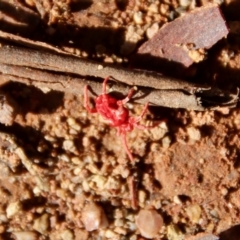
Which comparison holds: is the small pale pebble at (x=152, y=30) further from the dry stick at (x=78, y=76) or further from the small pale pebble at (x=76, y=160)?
the small pale pebble at (x=76, y=160)

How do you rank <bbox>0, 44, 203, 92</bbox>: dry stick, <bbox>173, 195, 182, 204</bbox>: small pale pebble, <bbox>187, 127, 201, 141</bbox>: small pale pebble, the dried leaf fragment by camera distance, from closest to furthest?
1. <bbox>0, 44, 203, 92</bbox>: dry stick
2. the dried leaf fragment
3. <bbox>187, 127, 201, 141</bbox>: small pale pebble
4. <bbox>173, 195, 182, 204</bbox>: small pale pebble

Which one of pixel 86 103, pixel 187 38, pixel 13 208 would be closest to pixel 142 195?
pixel 86 103

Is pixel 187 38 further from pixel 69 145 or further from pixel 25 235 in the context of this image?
pixel 25 235

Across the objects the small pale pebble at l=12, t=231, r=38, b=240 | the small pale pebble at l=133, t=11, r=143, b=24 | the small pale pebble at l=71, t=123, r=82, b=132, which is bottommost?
the small pale pebble at l=12, t=231, r=38, b=240

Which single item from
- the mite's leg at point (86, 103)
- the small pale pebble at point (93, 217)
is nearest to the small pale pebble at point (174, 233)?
the small pale pebble at point (93, 217)

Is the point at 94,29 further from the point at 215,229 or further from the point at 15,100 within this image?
the point at 215,229

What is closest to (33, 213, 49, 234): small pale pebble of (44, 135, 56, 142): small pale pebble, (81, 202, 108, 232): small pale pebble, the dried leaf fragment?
(81, 202, 108, 232): small pale pebble

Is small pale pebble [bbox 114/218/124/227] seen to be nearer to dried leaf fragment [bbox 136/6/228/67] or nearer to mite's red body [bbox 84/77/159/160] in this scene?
mite's red body [bbox 84/77/159/160]
